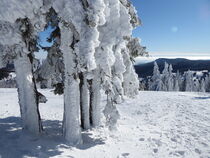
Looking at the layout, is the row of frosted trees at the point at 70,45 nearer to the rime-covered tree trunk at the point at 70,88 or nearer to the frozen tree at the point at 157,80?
the rime-covered tree trunk at the point at 70,88

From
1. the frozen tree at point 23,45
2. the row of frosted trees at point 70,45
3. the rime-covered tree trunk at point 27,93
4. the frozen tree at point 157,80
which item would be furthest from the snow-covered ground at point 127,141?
the frozen tree at point 157,80

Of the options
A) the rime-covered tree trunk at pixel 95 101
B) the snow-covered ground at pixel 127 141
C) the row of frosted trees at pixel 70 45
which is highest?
the row of frosted trees at pixel 70 45

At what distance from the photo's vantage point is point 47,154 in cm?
735

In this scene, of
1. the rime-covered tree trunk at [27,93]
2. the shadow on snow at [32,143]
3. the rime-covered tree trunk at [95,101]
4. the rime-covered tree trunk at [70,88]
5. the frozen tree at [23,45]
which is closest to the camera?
the frozen tree at [23,45]

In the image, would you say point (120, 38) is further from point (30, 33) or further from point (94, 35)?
point (30, 33)

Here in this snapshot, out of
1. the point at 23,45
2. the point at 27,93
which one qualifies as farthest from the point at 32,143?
the point at 23,45

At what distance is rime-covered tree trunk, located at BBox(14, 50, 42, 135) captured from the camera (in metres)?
8.06

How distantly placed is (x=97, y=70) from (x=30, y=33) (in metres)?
3.12

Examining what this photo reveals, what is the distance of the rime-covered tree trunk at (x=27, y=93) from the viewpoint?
806 centimetres

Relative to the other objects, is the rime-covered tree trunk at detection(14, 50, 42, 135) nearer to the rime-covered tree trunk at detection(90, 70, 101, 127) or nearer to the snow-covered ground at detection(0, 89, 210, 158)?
the snow-covered ground at detection(0, 89, 210, 158)

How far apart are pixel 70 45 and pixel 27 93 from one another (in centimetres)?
248

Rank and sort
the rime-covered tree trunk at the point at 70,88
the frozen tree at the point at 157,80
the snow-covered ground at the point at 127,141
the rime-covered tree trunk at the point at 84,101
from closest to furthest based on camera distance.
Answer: the snow-covered ground at the point at 127,141, the rime-covered tree trunk at the point at 70,88, the rime-covered tree trunk at the point at 84,101, the frozen tree at the point at 157,80

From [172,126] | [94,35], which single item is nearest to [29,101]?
[94,35]

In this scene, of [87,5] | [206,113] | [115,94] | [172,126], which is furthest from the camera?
[206,113]
